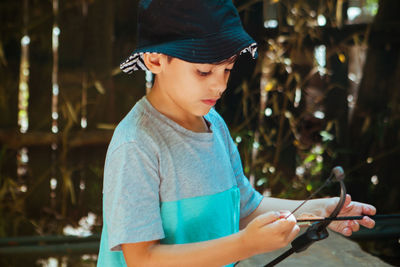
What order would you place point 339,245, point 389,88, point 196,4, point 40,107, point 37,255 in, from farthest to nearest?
point 389,88 → point 40,107 → point 37,255 → point 339,245 → point 196,4

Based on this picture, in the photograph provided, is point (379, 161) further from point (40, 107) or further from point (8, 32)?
point (8, 32)

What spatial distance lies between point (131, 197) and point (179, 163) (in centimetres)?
16

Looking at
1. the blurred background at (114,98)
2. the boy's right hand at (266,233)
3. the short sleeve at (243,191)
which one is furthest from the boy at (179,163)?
the blurred background at (114,98)

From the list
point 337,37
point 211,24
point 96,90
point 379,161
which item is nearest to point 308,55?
point 337,37

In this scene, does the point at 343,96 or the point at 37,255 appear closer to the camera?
the point at 37,255

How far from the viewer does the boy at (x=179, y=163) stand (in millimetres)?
1185

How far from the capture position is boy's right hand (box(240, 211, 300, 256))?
1147mm

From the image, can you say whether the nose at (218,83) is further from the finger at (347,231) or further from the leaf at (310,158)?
the leaf at (310,158)

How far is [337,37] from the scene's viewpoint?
3215mm

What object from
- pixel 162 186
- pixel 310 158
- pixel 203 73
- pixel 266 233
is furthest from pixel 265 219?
pixel 310 158

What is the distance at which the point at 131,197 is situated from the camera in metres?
1.19

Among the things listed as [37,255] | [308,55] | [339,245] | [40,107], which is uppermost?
[308,55]

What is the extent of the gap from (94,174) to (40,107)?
0.49 metres

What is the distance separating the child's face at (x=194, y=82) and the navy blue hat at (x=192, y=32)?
47mm
